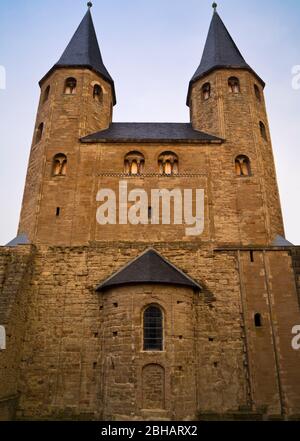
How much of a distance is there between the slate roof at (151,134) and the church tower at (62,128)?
834mm

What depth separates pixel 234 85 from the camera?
2162 centimetres

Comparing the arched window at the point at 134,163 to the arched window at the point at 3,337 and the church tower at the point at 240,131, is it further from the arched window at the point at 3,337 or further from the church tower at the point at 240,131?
the arched window at the point at 3,337

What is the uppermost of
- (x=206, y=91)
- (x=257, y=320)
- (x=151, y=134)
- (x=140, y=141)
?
(x=206, y=91)

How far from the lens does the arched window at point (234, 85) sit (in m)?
21.3

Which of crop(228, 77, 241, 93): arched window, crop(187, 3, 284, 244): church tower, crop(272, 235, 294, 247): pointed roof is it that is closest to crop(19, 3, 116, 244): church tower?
crop(187, 3, 284, 244): church tower

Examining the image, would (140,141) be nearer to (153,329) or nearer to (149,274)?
(149,274)

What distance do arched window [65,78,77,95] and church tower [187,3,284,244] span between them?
7751 mm

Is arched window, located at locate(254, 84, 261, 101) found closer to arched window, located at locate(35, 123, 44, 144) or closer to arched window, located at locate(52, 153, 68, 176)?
arched window, located at locate(52, 153, 68, 176)

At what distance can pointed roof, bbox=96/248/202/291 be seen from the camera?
572 inches

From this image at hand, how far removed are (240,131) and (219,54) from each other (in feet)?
23.4

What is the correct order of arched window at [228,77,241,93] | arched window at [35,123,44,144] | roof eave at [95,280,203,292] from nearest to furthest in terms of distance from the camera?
1. roof eave at [95,280,203,292]
2. arched window at [35,123,44,144]
3. arched window at [228,77,241,93]

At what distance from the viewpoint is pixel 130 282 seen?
47.6 feet

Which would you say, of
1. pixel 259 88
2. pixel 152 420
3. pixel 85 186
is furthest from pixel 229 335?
pixel 259 88

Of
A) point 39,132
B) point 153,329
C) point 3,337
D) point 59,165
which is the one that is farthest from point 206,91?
point 3,337
